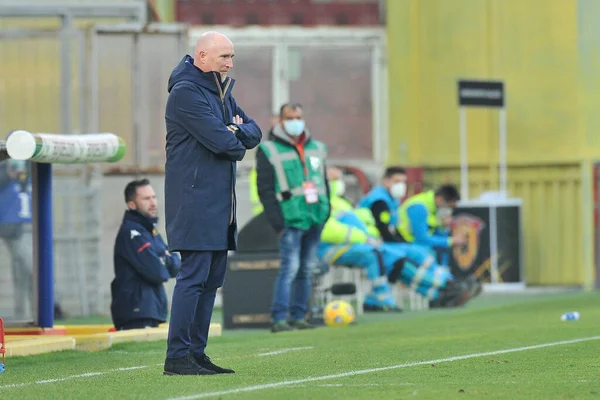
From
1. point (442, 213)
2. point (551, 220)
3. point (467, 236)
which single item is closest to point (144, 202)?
point (442, 213)

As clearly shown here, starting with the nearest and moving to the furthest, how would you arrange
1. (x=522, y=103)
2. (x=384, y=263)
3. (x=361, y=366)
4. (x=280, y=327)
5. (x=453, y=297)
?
1. (x=361, y=366)
2. (x=280, y=327)
3. (x=384, y=263)
4. (x=453, y=297)
5. (x=522, y=103)

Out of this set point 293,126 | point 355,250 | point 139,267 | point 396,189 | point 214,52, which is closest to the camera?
point 214,52

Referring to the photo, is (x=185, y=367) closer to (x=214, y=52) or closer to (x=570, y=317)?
(x=214, y=52)

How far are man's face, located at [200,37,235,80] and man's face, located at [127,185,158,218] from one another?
14.1 ft

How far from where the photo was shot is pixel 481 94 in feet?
81.8

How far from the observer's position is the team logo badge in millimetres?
23906

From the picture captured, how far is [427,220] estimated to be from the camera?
20.2 metres

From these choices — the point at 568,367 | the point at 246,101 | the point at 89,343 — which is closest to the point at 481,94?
the point at 246,101

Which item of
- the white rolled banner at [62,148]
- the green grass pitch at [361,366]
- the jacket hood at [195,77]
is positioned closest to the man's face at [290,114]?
the green grass pitch at [361,366]

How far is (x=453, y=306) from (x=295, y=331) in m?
5.18

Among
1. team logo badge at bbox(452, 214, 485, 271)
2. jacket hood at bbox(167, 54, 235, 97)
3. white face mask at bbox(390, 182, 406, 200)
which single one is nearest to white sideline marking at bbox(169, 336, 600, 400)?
jacket hood at bbox(167, 54, 235, 97)

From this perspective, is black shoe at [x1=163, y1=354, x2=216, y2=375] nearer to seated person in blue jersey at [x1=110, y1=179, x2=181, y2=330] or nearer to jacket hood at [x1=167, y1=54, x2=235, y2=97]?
jacket hood at [x1=167, y1=54, x2=235, y2=97]

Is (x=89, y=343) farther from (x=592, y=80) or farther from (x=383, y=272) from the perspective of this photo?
(x=592, y=80)

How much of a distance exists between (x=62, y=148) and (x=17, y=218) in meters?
4.58
